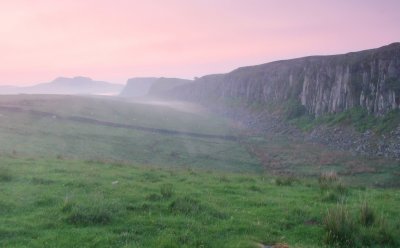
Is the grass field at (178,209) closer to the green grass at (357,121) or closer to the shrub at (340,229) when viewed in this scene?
the shrub at (340,229)

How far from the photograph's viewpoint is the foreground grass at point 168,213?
12836 millimetres

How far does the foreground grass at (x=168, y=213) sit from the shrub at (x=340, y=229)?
2.4 inches

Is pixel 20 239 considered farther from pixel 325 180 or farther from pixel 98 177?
pixel 325 180

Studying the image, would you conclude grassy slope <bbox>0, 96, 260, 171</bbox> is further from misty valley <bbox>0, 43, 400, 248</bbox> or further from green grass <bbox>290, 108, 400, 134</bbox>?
green grass <bbox>290, 108, 400, 134</bbox>

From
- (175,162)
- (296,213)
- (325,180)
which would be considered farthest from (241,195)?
(175,162)

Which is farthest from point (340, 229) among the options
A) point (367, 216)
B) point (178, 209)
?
point (178, 209)

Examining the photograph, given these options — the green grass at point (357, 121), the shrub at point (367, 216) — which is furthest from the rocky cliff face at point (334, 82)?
the shrub at point (367, 216)

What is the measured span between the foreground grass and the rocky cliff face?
163 ft

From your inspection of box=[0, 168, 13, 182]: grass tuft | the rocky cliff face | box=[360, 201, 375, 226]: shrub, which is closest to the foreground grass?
box=[0, 168, 13, 182]: grass tuft

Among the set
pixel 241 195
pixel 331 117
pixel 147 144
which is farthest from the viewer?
pixel 331 117

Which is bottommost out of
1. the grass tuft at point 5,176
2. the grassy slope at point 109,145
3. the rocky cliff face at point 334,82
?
the grassy slope at point 109,145

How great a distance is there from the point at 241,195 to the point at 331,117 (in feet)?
203

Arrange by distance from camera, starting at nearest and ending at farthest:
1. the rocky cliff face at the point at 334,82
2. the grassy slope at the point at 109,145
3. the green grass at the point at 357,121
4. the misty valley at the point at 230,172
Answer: the misty valley at the point at 230,172 < the grassy slope at the point at 109,145 < the green grass at the point at 357,121 < the rocky cliff face at the point at 334,82

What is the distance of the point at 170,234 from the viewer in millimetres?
12930
